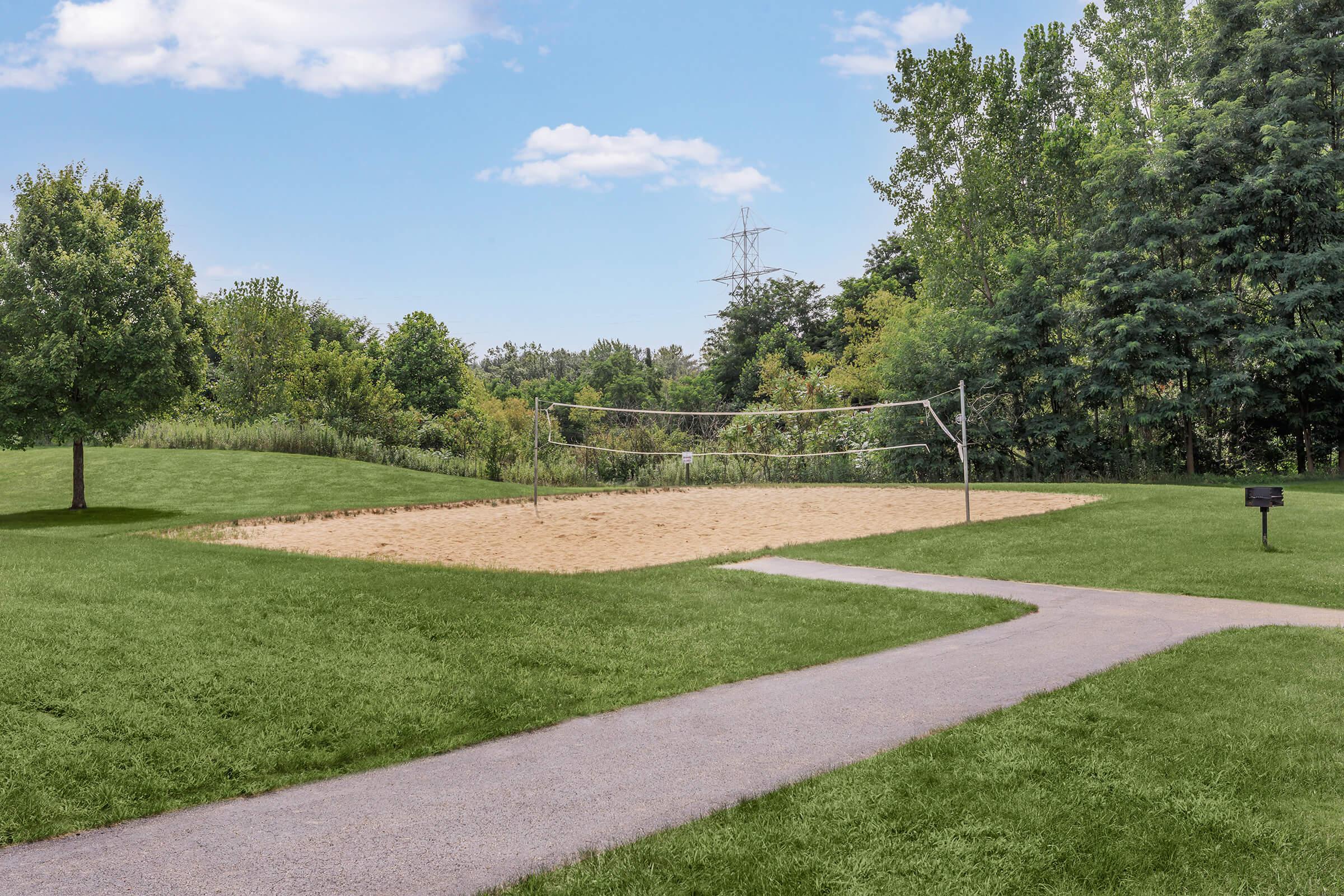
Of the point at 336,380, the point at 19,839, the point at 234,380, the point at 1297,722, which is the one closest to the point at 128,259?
the point at 336,380

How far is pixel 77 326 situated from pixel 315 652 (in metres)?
12.2

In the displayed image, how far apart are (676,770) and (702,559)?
6844mm

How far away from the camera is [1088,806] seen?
3.52 m

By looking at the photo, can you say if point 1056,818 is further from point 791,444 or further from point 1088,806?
point 791,444

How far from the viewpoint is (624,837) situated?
325cm

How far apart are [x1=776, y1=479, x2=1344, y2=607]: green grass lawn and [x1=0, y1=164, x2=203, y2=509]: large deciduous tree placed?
11746mm

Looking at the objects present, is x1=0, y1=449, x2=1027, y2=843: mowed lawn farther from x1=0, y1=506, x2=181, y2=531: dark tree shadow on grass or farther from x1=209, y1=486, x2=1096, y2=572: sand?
x1=0, y1=506, x2=181, y2=531: dark tree shadow on grass

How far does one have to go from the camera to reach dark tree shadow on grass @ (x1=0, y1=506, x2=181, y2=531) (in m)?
13.9

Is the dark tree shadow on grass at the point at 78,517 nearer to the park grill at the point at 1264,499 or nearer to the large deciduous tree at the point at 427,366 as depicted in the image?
the park grill at the point at 1264,499

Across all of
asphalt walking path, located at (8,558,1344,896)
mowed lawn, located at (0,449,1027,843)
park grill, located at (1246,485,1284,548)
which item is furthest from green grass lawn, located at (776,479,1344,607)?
asphalt walking path, located at (8,558,1344,896)

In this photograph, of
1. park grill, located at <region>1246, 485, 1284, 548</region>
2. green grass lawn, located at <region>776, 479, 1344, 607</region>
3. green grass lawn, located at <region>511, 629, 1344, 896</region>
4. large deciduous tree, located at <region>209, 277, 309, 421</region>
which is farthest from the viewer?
large deciduous tree, located at <region>209, 277, 309, 421</region>

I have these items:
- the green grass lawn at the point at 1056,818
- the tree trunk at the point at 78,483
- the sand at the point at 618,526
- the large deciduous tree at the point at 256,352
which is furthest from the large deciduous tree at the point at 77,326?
the large deciduous tree at the point at 256,352

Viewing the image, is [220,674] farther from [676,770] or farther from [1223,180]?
[1223,180]

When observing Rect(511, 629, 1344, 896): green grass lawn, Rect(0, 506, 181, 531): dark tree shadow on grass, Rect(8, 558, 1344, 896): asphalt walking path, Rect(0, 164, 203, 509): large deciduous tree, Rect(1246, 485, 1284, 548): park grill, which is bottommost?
Rect(8, 558, 1344, 896): asphalt walking path
